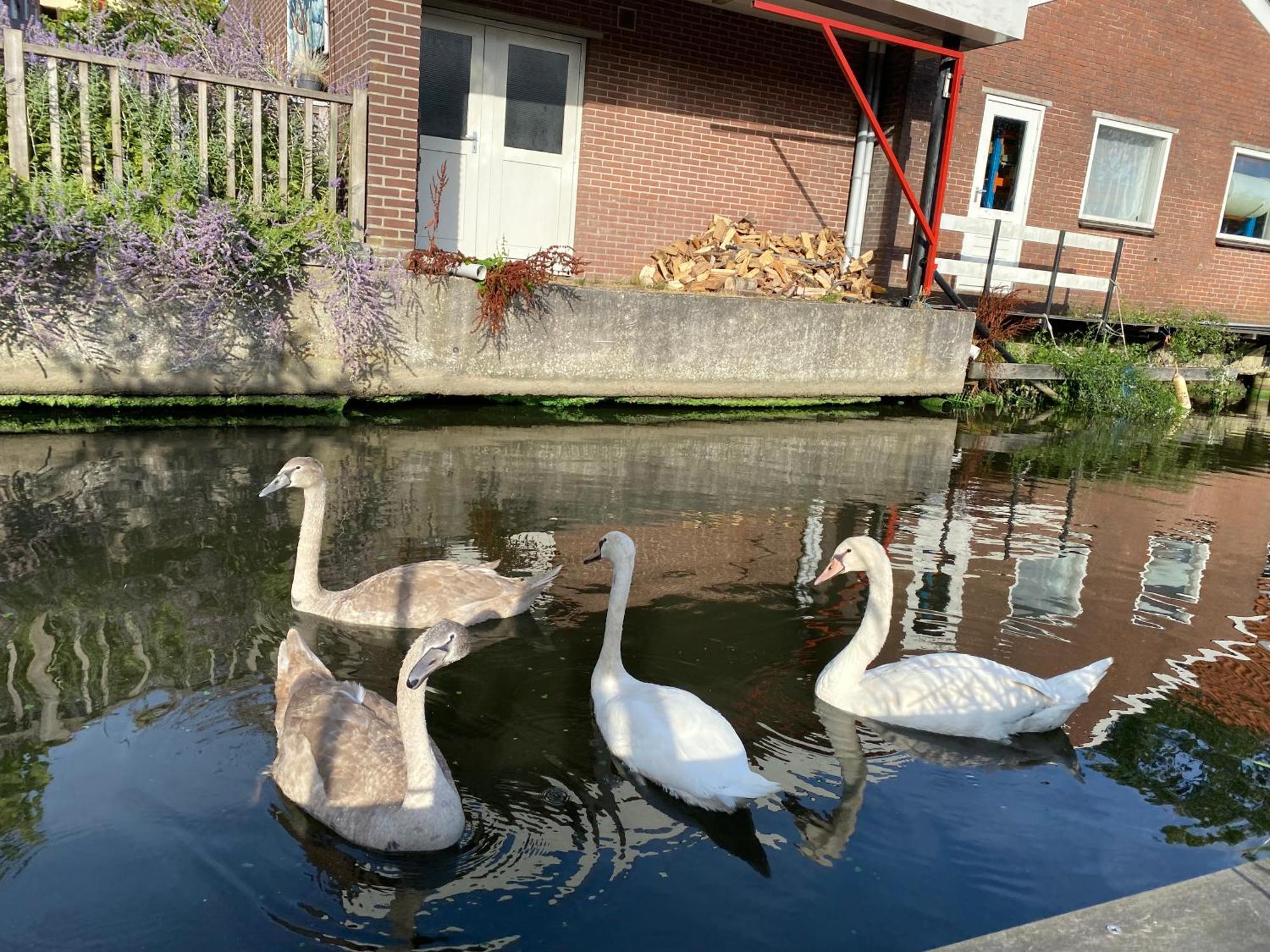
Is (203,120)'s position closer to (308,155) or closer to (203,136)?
(203,136)

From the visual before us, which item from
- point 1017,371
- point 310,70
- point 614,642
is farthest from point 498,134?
point 614,642

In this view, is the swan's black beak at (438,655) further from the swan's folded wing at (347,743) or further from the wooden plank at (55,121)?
the wooden plank at (55,121)

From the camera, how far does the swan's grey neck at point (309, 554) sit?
5.36 m

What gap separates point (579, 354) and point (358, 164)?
3.04m

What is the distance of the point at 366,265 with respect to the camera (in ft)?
31.8

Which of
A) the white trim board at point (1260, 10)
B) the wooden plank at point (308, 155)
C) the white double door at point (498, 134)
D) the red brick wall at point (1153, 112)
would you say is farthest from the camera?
the white trim board at point (1260, 10)

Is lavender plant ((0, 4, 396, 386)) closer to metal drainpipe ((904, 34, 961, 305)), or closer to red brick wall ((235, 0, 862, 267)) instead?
red brick wall ((235, 0, 862, 267))

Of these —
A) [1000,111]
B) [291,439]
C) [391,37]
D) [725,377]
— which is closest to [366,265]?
[291,439]

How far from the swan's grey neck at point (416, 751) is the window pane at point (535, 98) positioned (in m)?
11.7

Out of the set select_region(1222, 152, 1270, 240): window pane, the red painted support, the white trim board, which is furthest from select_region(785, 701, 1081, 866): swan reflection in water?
the white trim board

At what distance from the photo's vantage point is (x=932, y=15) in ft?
42.1

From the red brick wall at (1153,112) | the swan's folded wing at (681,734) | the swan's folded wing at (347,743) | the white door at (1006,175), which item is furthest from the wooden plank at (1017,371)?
the swan's folded wing at (347,743)

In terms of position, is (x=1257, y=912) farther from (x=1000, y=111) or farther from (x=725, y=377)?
(x=1000, y=111)

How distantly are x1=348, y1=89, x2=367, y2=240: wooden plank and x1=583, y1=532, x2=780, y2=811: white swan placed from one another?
7.21 m
